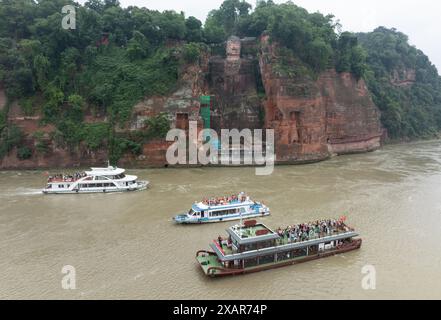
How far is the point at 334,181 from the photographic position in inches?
1235

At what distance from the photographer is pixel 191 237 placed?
19297mm

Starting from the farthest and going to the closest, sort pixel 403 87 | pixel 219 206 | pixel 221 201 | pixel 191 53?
1. pixel 403 87
2. pixel 191 53
3. pixel 221 201
4. pixel 219 206

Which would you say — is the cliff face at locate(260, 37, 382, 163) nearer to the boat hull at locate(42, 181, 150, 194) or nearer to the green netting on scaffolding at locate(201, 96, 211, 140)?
the green netting on scaffolding at locate(201, 96, 211, 140)

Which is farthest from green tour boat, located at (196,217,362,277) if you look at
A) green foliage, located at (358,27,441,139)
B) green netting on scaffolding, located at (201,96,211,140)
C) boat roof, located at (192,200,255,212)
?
green foliage, located at (358,27,441,139)

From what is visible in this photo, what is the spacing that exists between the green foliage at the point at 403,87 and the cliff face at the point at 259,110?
986cm

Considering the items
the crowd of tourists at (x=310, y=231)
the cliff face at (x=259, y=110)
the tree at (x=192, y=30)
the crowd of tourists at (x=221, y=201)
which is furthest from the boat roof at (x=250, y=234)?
the tree at (x=192, y=30)

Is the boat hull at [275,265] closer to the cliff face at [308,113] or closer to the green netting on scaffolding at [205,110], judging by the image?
the cliff face at [308,113]

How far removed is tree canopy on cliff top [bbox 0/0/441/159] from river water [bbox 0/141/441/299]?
6.72 meters

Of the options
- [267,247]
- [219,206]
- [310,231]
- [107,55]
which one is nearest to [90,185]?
[219,206]

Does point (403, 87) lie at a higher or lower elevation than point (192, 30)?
lower

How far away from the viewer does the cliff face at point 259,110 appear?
35.5 meters

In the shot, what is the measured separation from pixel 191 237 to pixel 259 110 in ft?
87.5

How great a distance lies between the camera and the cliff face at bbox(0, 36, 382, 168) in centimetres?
3553

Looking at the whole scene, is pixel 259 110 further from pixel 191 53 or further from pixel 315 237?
pixel 315 237
